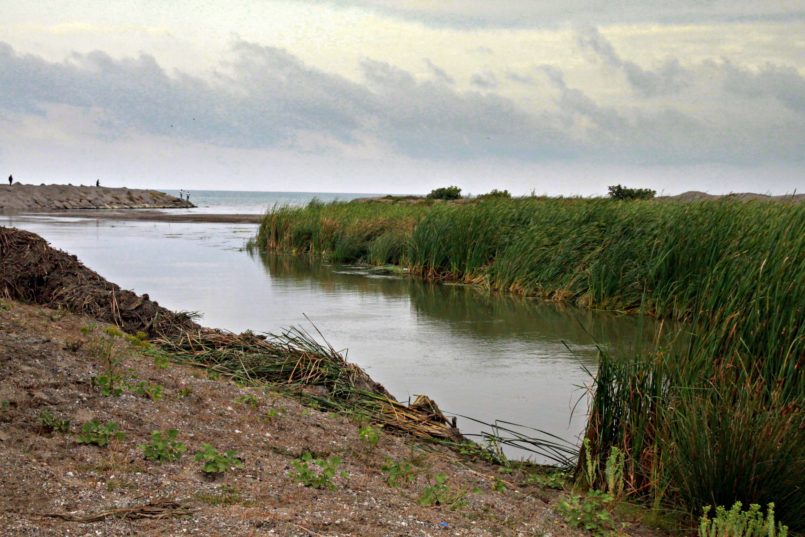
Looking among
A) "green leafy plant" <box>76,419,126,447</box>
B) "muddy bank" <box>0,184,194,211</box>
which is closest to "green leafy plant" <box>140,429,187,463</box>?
"green leafy plant" <box>76,419,126,447</box>

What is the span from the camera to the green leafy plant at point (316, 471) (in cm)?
437

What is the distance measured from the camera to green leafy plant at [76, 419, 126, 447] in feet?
14.7

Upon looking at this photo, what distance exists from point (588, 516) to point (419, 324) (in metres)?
8.04

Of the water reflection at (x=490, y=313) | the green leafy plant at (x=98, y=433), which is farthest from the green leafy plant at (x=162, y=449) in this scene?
the water reflection at (x=490, y=313)

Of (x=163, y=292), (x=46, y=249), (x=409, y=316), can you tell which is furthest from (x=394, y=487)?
(x=163, y=292)

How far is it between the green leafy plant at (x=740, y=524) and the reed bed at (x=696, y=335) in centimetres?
34

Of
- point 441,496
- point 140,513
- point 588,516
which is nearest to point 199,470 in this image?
point 140,513

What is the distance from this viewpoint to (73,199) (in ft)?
198

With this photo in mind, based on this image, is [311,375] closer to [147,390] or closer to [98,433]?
[147,390]

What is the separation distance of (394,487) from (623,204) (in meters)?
13.0

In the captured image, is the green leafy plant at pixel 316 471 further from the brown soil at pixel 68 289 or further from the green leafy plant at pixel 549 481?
the brown soil at pixel 68 289

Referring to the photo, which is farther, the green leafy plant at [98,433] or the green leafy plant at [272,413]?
the green leafy plant at [272,413]

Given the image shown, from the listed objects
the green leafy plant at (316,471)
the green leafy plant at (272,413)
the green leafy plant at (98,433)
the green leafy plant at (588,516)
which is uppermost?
the green leafy plant at (98,433)

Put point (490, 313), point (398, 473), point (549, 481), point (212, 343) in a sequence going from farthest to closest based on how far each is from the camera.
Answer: point (490, 313) < point (212, 343) < point (549, 481) < point (398, 473)
